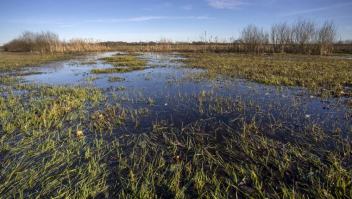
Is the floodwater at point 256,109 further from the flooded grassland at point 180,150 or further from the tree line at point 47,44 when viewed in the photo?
the tree line at point 47,44

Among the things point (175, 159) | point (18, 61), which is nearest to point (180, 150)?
point (175, 159)

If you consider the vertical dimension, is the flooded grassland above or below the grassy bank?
→ below

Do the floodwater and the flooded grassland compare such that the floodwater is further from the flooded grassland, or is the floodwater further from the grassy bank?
the grassy bank

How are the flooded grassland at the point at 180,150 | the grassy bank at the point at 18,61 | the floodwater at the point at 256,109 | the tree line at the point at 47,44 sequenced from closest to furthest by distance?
the flooded grassland at the point at 180,150 < the floodwater at the point at 256,109 < the grassy bank at the point at 18,61 < the tree line at the point at 47,44

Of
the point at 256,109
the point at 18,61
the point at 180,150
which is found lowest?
the point at 180,150

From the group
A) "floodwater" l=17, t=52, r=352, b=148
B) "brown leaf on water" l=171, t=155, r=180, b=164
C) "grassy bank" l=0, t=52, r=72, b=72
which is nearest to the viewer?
"brown leaf on water" l=171, t=155, r=180, b=164

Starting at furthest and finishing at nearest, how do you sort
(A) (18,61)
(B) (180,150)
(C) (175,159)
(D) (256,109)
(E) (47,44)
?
(E) (47,44) → (A) (18,61) → (D) (256,109) → (B) (180,150) → (C) (175,159)

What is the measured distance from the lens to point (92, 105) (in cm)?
712

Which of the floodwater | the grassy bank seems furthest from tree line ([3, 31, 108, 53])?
the floodwater

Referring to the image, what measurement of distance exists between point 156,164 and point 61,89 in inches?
355

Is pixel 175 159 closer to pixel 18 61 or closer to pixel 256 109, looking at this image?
pixel 256 109

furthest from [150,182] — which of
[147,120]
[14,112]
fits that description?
[14,112]

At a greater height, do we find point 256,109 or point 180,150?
point 256,109

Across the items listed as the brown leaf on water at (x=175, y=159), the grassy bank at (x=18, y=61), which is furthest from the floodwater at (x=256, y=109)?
the grassy bank at (x=18, y=61)
